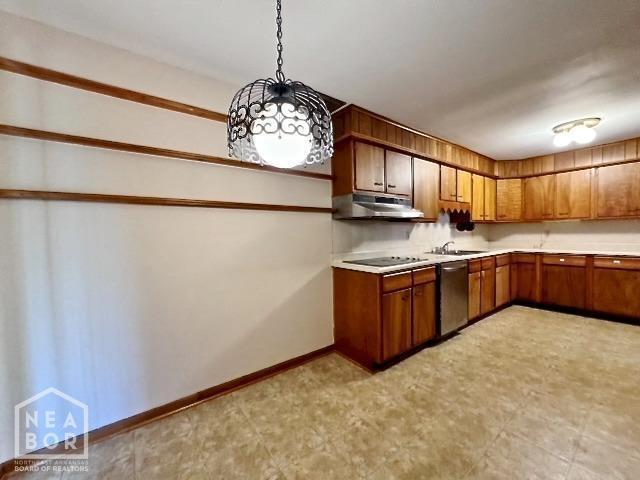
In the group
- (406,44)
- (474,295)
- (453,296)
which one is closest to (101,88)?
(406,44)

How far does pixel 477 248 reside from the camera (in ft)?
15.2

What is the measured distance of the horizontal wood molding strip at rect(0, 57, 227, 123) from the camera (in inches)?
55.5

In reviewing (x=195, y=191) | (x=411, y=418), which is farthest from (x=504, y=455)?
(x=195, y=191)

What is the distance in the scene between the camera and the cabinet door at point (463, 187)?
3.65 metres

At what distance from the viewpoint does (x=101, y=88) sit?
1605 mm

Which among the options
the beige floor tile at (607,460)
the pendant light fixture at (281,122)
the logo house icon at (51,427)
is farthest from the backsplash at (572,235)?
the logo house icon at (51,427)

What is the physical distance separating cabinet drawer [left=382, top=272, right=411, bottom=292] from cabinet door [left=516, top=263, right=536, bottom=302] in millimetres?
2844

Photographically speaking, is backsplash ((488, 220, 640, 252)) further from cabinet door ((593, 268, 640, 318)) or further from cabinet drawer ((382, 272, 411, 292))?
cabinet drawer ((382, 272, 411, 292))

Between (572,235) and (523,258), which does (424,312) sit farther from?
(572,235)

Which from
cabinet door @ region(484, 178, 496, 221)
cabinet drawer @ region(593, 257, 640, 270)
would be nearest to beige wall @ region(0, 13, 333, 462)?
cabinet door @ region(484, 178, 496, 221)

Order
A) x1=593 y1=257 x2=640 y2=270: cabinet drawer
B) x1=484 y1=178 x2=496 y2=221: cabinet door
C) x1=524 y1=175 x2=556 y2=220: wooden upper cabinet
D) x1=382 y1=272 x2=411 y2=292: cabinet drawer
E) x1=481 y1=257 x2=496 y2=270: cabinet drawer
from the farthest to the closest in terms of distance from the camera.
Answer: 1. x1=484 y1=178 x2=496 y2=221: cabinet door
2. x1=524 y1=175 x2=556 y2=220: wooden upper cabinet
3. x1=481 y1=257 x2=496 y2=270: cabinet drawer
4. x1=593 y1=257 x2=640 y2=270: cabinet drawer
5. x1=382 y1=272 x2=411 y2=292: cabinet drawer

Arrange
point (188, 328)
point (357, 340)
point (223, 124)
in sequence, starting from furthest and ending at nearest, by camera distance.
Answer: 1. point (357, 340)
2. point (223, 124)
3. point (188, 328)

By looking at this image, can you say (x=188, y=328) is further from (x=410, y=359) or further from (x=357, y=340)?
(x=410, y=359)

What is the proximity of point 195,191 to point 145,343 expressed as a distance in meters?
1.10
